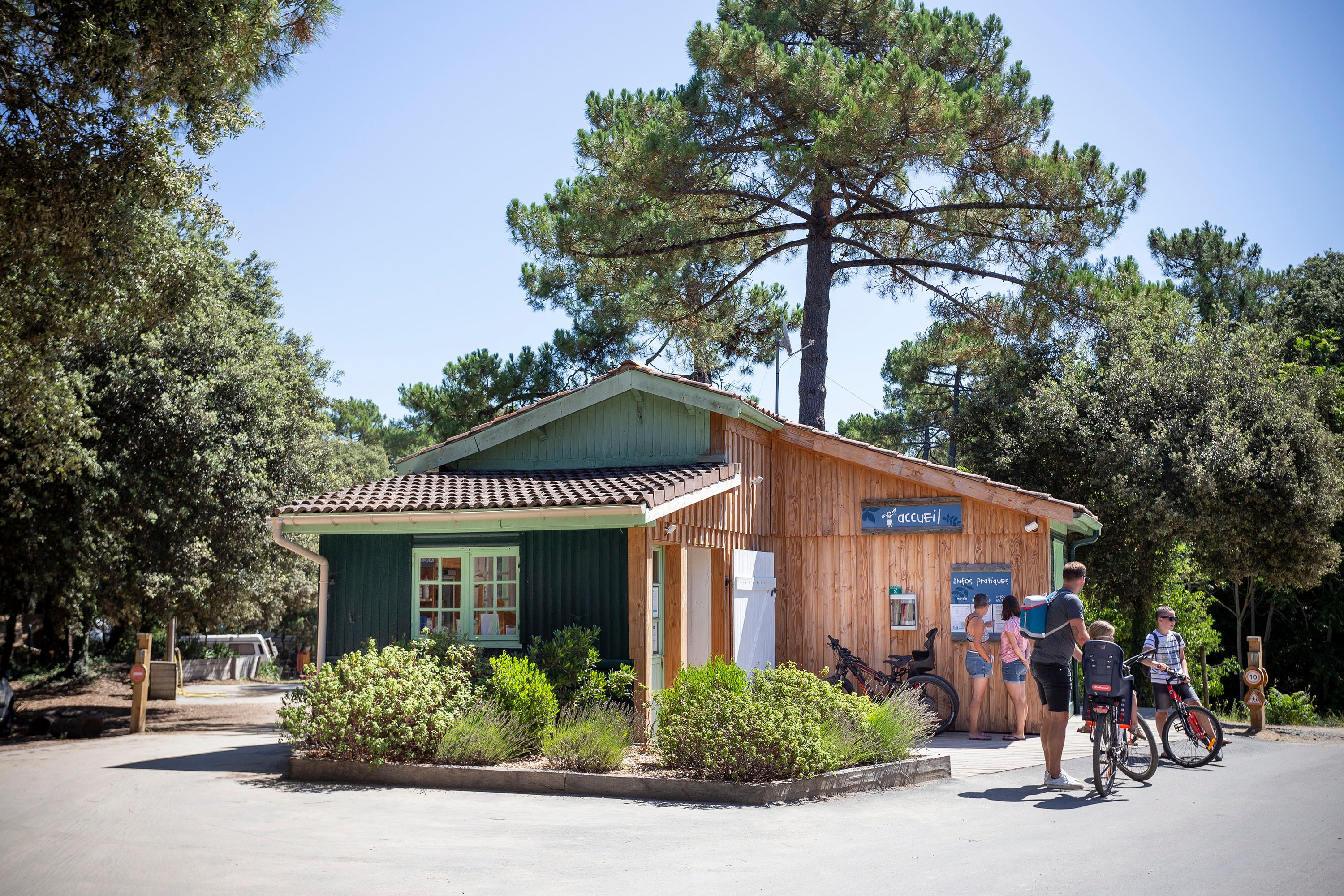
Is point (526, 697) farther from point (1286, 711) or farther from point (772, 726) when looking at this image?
point (1286, 711)

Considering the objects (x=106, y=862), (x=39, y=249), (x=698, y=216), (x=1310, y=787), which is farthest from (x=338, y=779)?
(x=698, y=216)

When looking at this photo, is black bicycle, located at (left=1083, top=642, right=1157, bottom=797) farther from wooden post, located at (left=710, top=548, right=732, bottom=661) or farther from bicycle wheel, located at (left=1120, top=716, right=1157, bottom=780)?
wooden post, located at (left=710, top=548, right=732, bottom=661)

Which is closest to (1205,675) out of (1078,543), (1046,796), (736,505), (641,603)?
(1078,543)

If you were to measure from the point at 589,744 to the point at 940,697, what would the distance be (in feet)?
19.9

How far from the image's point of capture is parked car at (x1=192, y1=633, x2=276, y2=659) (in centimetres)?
3622

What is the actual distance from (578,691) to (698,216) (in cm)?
1150

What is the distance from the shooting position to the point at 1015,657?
13.0 metres

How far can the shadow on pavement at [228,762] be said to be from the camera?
1146cm

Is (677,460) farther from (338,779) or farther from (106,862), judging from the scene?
(106,862)

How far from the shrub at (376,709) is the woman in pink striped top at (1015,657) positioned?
6432mm

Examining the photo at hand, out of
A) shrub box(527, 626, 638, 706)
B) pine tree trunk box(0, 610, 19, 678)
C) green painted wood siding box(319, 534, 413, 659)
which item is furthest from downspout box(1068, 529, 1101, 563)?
pine tree trunk box(0, 610, 19, 678)

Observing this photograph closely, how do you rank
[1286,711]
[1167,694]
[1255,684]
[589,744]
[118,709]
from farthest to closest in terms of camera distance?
[118,709], [1286,711], [1255,684], [1167,694], [589,744]

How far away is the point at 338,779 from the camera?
1031cm

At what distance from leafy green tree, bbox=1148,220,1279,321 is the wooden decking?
21.0 meters
